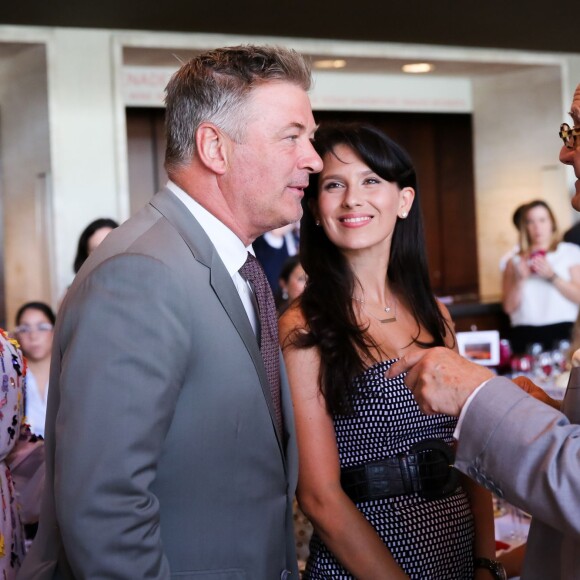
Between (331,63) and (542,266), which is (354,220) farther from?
(331,63)

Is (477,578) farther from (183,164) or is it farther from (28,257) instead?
(28,257)

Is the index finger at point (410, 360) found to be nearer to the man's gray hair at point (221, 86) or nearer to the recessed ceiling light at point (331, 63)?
the man's gray hair at point (221, 86)

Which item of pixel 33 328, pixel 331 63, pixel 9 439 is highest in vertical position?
pixel 331 63

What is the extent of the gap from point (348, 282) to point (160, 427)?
925 millimetres

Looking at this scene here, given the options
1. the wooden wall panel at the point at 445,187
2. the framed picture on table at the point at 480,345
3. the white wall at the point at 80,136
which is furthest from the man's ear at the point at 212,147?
the wooden wall panel at the point at 445,187

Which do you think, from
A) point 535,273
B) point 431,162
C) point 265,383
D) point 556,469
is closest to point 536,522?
point 556,469

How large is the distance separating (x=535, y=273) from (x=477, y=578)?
194 inches

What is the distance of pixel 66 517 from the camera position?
4.89ft

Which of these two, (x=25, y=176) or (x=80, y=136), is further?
(x=25, y=176)

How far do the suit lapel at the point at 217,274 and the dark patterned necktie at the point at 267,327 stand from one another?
0.10m

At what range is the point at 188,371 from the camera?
158 centimetres

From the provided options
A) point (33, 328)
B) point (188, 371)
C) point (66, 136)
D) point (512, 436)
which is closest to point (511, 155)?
point (66, 136)

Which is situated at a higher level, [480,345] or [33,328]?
[33,328]

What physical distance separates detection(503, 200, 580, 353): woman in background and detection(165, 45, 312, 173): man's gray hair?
17.5ft
